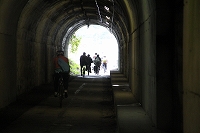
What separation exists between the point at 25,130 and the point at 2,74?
4512 millimetres

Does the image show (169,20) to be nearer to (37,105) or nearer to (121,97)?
(121,97)

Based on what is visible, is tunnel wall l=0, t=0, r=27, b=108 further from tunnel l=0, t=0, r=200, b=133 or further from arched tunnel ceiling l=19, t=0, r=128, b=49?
arched tunnel ceiling l=19, t=0, r=128, b=49

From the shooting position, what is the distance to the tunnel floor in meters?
9.58

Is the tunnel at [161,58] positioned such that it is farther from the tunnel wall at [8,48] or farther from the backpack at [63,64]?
the backpack at [63,64]

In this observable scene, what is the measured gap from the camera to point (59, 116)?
38.1 feet

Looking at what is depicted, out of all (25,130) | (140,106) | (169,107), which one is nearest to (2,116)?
(25,130)

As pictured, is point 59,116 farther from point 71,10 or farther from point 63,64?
point 71,10

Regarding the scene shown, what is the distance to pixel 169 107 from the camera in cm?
774
